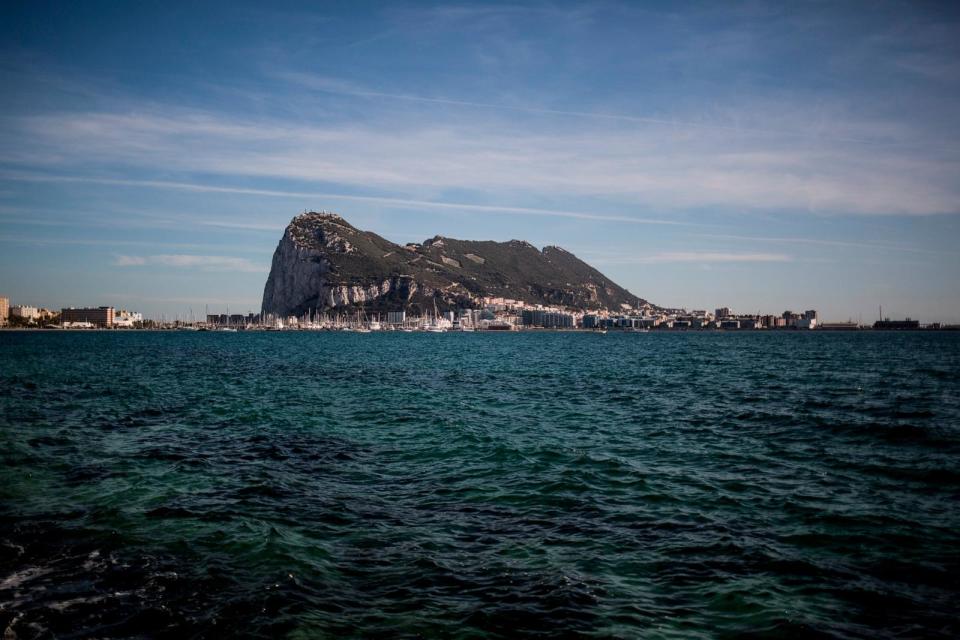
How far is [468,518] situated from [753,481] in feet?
30.7

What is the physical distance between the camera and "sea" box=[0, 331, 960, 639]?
977cm

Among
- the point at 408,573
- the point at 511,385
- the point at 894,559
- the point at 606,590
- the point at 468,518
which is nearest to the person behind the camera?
the point at 606,590

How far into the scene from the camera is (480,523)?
14422mm

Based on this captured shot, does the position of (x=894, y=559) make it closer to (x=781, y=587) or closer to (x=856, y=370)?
(x=781, y=587)

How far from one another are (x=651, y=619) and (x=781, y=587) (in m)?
2.95

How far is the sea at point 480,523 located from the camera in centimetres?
977

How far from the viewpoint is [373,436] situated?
26188 millimetres

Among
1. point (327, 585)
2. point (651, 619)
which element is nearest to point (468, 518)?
point (327, 585)

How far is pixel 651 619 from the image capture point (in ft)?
31.7

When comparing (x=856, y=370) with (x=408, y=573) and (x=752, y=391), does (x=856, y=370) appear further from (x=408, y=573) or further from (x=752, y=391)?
(x=408, y=573)

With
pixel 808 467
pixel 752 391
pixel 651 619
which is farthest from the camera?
pixel 752 391

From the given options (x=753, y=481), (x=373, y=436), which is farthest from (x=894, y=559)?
(x=373, y=436)

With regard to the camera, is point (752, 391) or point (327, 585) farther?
point (752, 391)

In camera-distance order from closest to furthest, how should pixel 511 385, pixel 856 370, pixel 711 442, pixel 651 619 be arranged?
1. pixel 651 619
2. pixel 711 442
3. pixel 511 385
4. pixel 856 370
